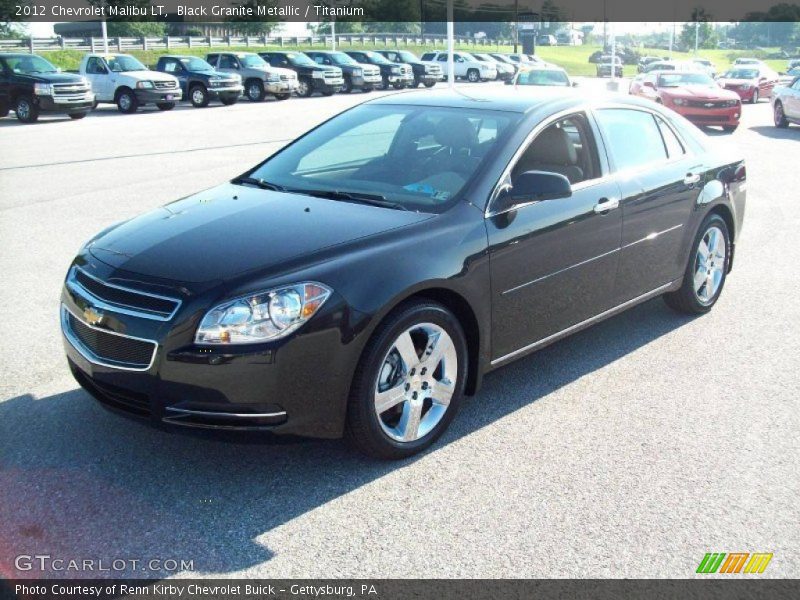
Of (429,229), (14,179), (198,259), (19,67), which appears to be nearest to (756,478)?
(429,229)

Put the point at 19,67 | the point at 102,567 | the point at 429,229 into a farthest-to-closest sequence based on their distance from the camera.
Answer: the point at 19,67
the point at 429,229
the point at 102,567

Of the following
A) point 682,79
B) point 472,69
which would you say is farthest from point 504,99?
point 472,69

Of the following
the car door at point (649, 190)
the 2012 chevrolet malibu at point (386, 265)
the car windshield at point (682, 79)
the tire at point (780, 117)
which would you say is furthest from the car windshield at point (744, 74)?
the 2012 chevrolet malibu at point (386, 265)

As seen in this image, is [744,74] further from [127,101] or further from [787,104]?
[127,101]

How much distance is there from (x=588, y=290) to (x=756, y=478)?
153 cm

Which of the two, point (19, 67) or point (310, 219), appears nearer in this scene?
point (310, 219)

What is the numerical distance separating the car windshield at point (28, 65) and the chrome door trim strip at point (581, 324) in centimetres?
2241

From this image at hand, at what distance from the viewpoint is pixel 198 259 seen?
13.2 ft

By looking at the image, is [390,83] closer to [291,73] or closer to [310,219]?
[291,73]

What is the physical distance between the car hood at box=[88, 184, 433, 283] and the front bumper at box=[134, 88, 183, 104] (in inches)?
966

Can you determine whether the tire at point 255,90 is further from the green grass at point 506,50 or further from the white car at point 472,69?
the white car at point 472,69

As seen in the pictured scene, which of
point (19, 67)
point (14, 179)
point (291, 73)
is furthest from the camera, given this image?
point (291, 73)

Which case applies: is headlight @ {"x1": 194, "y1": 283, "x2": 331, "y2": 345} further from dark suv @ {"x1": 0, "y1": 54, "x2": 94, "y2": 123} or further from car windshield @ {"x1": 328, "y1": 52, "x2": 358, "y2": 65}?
car windshield @ {"x1": 328, "y1": 52, "x2": 358, "y2": 65}

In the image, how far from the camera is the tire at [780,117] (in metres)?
23.6
